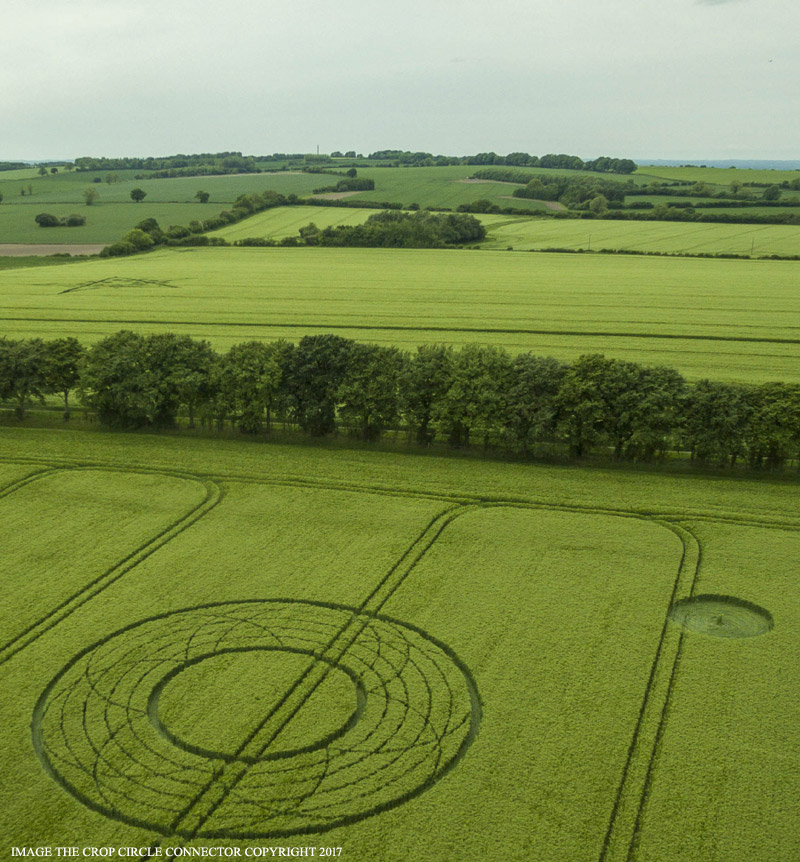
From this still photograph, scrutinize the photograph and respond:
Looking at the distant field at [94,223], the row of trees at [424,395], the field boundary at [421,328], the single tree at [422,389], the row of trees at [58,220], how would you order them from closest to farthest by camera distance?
1. the row of trees at [424,395]
2. the single tree at [422,389]
3. the field boundary at [421,328]
4. the distant field at [94,223]
5. the row of trees at [58,220]

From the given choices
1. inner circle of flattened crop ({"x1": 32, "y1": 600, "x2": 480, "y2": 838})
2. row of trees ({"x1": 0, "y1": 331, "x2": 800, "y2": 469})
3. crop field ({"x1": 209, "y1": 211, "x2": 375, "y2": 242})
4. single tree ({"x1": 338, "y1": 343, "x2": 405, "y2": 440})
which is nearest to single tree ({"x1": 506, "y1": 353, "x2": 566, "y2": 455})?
row of trees ({"x1": 0, "y1": 331, "x2": 800, "y2": 469})

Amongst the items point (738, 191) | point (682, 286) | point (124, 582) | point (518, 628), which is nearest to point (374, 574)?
point (518, 628)

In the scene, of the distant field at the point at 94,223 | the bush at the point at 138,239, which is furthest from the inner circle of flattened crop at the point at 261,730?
the distant field at the point at 94,223

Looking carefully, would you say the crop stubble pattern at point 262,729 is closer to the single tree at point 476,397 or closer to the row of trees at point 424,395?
the single tree at point 476,397

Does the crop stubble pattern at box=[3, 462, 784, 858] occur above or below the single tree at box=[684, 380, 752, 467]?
below

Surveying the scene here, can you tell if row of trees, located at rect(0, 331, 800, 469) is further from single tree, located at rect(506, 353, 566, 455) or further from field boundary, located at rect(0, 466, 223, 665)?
field boundary, located at rect(0, 466, 223, 665)
